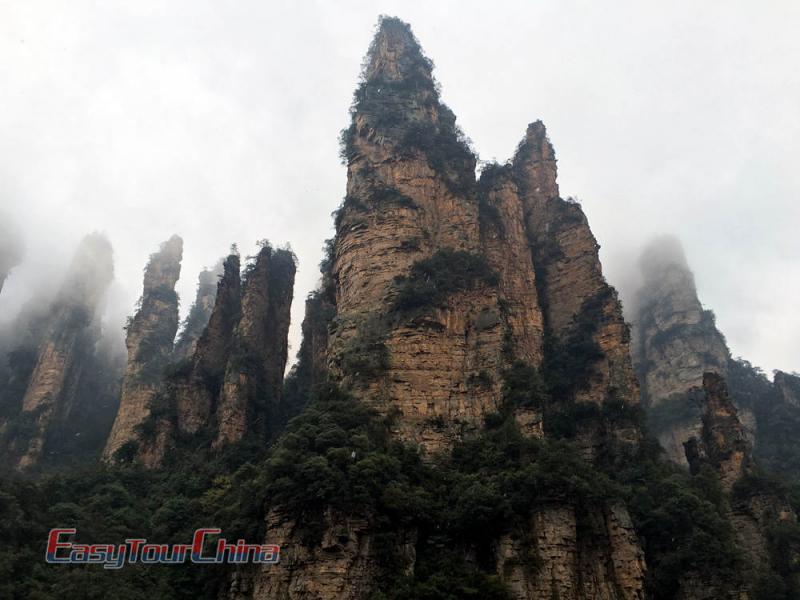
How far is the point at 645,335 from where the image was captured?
70.6m

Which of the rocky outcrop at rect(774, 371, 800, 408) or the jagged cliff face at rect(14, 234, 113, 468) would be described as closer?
the jagged cliff face at rect(14, 234, 113, 468)

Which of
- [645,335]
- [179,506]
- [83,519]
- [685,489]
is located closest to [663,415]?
[645,335]

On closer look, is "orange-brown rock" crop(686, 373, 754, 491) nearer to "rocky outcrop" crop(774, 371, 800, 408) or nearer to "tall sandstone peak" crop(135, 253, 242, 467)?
"rocky outcrop" crop(774, 371, 800, 408)

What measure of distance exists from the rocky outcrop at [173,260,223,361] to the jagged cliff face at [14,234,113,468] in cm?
811

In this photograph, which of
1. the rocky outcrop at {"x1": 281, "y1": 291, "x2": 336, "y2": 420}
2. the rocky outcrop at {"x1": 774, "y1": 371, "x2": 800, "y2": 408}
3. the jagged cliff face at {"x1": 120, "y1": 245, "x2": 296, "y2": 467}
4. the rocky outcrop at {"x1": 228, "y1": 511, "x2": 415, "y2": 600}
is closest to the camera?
the rocky outcrop at {"x1": 228, "y1": 511, "x2": 415, "y2": 600}

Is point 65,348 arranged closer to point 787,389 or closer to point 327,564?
point 327,564

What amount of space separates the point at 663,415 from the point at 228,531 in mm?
44395

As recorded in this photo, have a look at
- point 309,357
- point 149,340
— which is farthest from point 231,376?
point 149,340

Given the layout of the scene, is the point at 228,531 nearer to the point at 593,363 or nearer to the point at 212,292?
the point at 593,363

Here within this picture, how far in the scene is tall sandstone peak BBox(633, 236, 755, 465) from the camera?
58781 mm

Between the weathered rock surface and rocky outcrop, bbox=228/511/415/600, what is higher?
the weathered rock surface

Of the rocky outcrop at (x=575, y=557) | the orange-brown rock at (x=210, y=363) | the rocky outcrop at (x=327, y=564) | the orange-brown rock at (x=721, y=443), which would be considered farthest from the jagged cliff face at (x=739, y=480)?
the orange-brown rock at (x=210, y=363)

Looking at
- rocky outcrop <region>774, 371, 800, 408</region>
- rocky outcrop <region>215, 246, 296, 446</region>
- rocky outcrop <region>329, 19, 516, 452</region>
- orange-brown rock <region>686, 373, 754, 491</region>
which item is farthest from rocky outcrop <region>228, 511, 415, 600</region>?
rocky outcrop <region>774, 371, 800, 408</region>

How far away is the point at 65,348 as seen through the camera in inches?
2237
